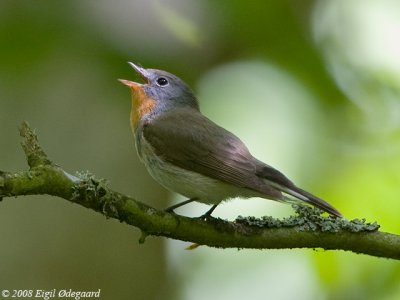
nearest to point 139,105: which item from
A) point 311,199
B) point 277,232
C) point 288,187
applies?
point 288,187

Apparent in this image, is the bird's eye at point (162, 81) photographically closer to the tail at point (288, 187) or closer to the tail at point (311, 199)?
the tail at point (288, 187)

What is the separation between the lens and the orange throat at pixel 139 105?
5.18m

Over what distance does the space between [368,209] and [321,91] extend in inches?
44.6

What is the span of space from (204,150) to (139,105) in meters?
1.03

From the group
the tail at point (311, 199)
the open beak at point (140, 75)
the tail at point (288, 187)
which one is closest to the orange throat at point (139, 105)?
the open beak at point (140, 75)

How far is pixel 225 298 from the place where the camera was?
561cm

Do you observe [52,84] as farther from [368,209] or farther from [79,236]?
[368,209]

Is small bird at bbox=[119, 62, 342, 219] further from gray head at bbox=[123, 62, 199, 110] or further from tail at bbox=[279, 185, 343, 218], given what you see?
gray head at bbox=[123, 62, 199, 110]

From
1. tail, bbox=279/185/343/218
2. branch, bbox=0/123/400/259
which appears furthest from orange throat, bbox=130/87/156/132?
branch, bbox=0/123/400/259

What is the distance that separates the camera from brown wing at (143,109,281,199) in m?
4.18

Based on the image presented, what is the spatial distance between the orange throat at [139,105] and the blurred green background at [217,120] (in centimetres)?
13

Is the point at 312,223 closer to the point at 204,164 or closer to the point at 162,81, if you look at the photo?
the point at 204,164

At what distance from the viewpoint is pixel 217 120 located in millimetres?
6230

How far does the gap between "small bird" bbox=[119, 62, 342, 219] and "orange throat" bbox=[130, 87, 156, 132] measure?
0.10 meters
